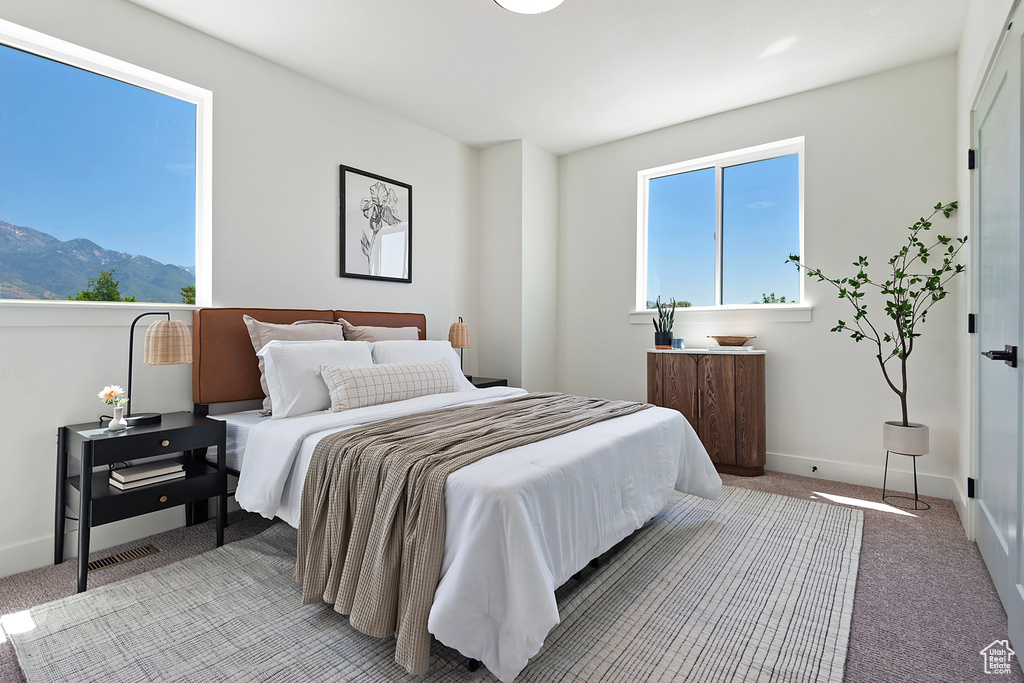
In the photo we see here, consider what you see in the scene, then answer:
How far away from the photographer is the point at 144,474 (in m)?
2.20

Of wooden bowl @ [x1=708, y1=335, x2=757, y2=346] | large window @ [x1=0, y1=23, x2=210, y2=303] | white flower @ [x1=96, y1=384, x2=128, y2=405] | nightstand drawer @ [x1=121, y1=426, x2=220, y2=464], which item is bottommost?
nightstand drawer @ [x1=121, y1=426, x2=220, y2=464]

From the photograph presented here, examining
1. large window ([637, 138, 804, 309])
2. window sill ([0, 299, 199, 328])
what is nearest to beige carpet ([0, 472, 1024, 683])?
window sill ([0, 299, 199, 328])

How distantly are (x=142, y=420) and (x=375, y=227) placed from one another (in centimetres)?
209

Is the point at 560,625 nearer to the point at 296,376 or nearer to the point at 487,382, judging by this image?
the point at 296,376

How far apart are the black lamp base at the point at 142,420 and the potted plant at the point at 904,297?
391 centimetres

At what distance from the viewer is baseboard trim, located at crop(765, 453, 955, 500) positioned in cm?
317

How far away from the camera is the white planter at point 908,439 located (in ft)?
9.59

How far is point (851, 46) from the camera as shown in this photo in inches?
120

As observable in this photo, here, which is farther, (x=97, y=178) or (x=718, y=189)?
(x=718, y=189)

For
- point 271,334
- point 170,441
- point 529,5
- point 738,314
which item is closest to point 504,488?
point 170,441

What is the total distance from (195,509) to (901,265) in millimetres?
4657

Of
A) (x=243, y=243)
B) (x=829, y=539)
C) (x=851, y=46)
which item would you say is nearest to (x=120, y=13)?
(x=243, y=243)

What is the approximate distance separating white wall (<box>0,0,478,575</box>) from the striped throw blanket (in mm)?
1422
